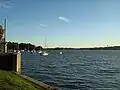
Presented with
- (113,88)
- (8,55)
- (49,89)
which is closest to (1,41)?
(8,55)

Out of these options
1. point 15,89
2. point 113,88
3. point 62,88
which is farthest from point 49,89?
point 113,88

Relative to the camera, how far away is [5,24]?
5509cm

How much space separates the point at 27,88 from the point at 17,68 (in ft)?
68.4

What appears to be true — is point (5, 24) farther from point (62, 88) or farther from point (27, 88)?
point (27, 88)

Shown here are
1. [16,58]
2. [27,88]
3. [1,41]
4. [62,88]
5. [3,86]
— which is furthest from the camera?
[1,41]

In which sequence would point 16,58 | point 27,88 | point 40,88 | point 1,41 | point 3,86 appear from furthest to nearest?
point 1,41
point 16,58
point 40,88
point 27,88
point 3,86

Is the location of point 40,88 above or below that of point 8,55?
below

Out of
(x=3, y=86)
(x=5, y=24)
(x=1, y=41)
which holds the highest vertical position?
(x=5, y=24)

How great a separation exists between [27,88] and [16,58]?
2031 centimetres

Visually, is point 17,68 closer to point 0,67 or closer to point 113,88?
point 0,67

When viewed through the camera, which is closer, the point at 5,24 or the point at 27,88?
the point at 27,88

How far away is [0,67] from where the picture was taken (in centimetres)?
4297

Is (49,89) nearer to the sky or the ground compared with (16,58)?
nearer to the ground

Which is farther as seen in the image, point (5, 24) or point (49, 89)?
point (5, 24)
